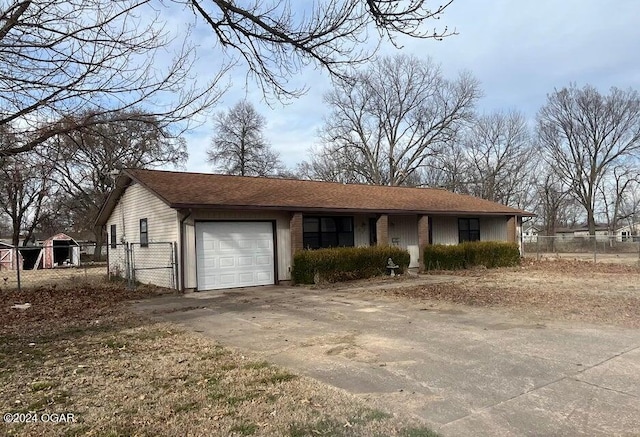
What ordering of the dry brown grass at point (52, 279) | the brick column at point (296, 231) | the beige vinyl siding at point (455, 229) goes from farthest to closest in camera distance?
the beige vinyl siding at point (455, 229) < the dry brown grass at point (52, 279) < the brick column at point (296, 231)

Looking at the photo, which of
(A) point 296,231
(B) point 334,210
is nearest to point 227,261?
(A) point 296,231

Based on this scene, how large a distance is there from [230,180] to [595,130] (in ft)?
144

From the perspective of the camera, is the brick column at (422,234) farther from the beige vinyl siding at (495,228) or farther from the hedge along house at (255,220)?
the beige vinyl siding at (495,228)

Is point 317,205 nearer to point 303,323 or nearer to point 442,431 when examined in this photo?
point 303,323

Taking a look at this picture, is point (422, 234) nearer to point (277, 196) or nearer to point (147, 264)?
point (277, 196)

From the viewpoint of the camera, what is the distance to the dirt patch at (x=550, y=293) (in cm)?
885

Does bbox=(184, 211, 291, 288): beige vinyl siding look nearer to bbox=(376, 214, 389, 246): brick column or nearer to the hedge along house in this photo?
the hedge along house

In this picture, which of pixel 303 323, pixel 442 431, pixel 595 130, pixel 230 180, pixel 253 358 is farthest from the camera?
pixel 595 130

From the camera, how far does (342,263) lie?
51.4 ft

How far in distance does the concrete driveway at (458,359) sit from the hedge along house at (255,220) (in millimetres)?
3824

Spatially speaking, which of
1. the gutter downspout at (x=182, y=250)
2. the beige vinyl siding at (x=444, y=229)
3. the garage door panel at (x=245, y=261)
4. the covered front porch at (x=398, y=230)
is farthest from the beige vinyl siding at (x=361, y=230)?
the gutter downspout at (x=182, y=250)

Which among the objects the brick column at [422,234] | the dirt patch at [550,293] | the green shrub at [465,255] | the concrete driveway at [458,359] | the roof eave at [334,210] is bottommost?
the dirt patch at [550,293]

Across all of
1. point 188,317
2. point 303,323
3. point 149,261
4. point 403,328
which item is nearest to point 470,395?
point 403,328

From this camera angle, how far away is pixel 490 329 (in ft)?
24.9
